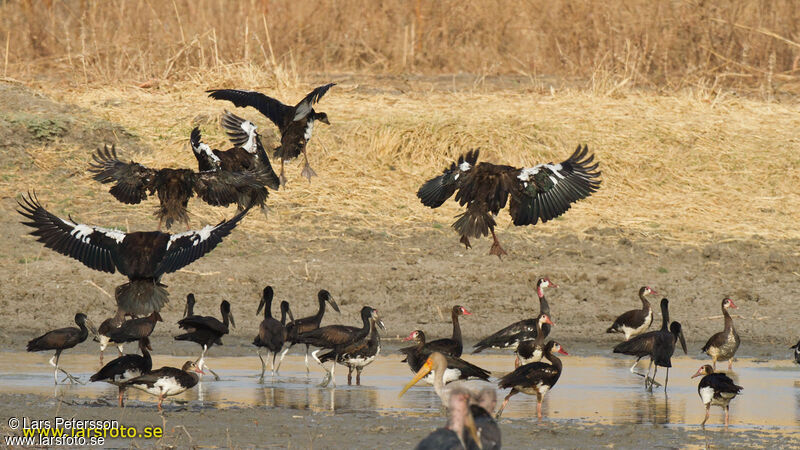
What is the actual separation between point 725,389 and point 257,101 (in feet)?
21.5

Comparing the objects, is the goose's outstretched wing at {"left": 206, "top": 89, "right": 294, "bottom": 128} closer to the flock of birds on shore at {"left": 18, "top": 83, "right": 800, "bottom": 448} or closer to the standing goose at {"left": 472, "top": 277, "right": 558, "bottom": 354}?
the flock of birds on shore at {"left": 18, "top": 83, "right": 800, "bottom": 448}

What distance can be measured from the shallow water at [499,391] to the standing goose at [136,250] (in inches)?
35.8

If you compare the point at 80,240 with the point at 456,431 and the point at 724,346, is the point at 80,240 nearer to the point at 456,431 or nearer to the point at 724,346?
the point at 456,431

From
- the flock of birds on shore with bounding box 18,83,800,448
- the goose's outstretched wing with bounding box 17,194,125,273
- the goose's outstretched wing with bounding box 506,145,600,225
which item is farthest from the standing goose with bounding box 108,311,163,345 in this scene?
the goose's outstretched wing with bounding box 506,145,600,225

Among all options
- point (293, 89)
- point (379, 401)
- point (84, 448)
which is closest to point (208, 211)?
point (293, 89)

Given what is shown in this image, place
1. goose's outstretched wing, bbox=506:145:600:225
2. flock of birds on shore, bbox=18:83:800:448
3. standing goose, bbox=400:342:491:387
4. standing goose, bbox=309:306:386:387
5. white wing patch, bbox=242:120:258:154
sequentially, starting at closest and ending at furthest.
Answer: flock of birds on shore, bbox=18:83:800:448, standing goose, bbox=400:342:491:387, standing goose, bbox=309:306:386:387, goose's outstretched wing, bbox=506:145:600:225, white wing patch, bbox=242:120:258:154

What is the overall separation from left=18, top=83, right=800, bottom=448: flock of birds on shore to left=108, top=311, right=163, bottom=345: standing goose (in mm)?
12

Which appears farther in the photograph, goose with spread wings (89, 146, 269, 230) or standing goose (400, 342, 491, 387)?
goose with spread wings (89, 146, 269, 230)

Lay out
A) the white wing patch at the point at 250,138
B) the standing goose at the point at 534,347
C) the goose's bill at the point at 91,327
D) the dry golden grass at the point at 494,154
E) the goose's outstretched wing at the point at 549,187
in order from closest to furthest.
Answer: the standing goose at the point at 534,347
the goose's bill at the point at 91,327
the goose's outstretched wing at the point at 549,187
the white wing patch at the point at 250,138
the dry golden grass at the point at 494,154

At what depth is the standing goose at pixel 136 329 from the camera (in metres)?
11.8

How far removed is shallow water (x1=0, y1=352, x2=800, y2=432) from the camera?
10.5 metres

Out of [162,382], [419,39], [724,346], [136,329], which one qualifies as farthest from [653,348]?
[419,39]

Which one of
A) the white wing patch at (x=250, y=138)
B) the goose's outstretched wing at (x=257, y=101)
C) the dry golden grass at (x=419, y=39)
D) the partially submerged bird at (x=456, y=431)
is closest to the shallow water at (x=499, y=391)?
the white wing patch at (x=250, y=138)

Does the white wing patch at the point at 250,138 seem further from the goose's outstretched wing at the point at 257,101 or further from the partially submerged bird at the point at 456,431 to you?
the partially submerged bird at the point at 456,431
